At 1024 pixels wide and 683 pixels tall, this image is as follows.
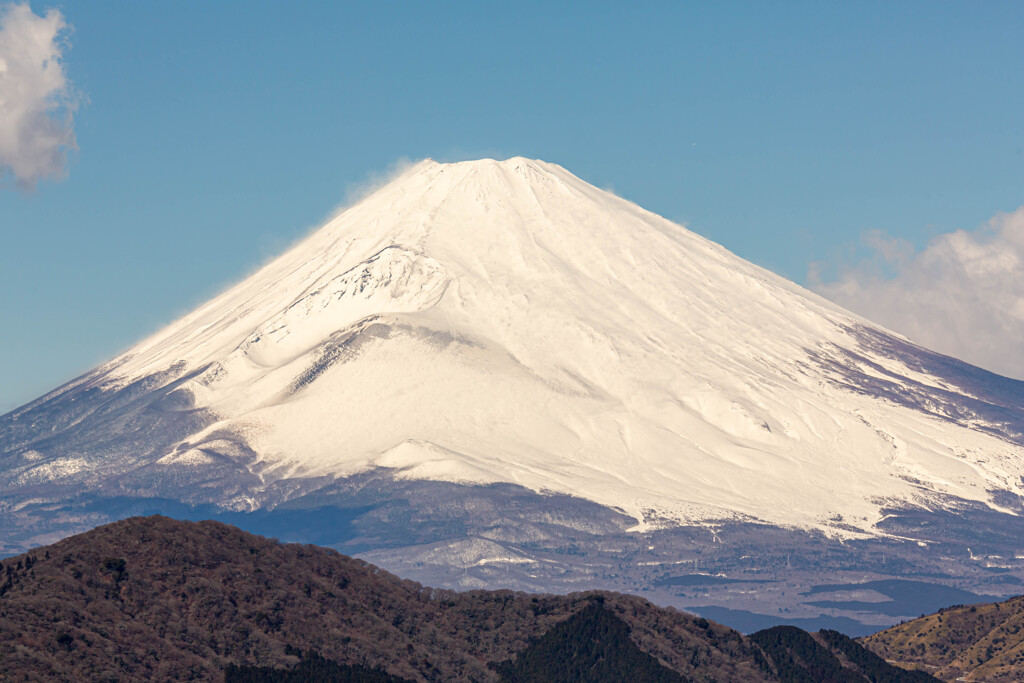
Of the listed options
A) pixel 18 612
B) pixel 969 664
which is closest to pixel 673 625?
pixel 969 664

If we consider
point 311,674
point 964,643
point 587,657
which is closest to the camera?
point 311,674

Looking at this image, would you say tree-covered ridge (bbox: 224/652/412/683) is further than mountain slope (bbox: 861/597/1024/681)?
No

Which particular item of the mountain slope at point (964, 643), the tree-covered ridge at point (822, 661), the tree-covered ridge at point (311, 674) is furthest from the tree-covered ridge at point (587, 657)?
the mountain slope at point (964, 643)

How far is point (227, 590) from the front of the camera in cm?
14862

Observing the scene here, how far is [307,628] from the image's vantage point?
5881 inches

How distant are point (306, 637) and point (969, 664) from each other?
6492cm

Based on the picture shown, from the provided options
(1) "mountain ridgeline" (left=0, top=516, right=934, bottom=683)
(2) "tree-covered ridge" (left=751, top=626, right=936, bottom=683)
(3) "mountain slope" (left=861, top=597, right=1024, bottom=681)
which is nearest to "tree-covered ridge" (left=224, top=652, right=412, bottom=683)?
(1) "mountain ridgeline" (left=0, top=516, right=934, bottom=683)

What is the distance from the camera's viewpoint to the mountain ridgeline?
439 feet

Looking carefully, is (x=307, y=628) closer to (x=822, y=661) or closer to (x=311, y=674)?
(x=311, y=674)

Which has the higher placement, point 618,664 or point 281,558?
point 281,558

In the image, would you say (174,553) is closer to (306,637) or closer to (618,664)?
(306,637)

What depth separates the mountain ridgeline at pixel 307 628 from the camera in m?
134

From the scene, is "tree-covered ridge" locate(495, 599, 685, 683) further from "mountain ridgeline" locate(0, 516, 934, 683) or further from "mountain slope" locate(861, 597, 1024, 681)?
"mountain slope" locate(861, 597, 1024, 681)

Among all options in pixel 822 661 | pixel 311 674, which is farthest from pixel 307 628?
pixel 822 661
